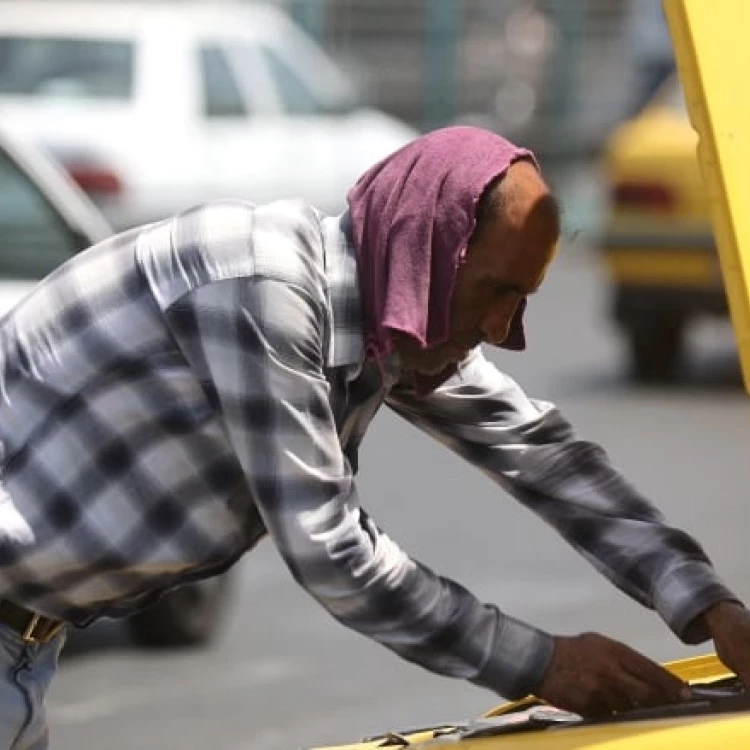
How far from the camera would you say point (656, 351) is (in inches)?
550

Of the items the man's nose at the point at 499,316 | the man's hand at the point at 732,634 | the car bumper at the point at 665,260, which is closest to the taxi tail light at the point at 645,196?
the car bumper at the point at 665,260

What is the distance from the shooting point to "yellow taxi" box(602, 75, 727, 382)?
12664 mm

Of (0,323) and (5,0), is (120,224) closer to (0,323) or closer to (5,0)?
(5,0)

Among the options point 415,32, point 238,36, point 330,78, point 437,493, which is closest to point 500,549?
point 437,493

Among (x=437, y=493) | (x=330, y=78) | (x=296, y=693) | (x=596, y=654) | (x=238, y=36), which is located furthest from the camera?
(x=330, y=78)

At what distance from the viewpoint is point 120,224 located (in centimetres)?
1485

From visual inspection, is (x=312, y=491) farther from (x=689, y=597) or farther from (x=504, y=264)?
(x=689, y=597)

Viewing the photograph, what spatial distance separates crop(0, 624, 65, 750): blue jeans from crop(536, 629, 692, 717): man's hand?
0.71 metres

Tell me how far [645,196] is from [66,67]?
4672 millimetres

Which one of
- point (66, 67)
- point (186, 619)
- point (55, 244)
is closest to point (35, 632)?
point (186, 619)

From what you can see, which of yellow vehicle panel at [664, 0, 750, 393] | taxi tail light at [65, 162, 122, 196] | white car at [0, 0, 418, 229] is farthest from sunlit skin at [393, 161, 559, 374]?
taxi tail light at [65, 162, 122, 196]

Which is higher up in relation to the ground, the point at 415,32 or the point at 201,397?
the point at 201,397

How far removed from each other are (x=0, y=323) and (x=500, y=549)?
5748 mm

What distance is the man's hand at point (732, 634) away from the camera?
10.6ft
